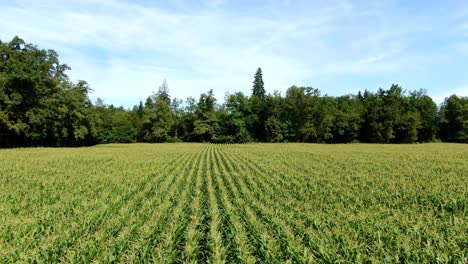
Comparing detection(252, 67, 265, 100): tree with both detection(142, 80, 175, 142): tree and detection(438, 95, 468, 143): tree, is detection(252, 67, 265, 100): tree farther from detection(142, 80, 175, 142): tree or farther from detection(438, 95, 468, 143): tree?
detection(438, 95, 468, 143): tree

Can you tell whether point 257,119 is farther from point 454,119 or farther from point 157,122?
point 454,119

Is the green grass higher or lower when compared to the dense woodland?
lower

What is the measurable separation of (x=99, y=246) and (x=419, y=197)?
42.7 feet

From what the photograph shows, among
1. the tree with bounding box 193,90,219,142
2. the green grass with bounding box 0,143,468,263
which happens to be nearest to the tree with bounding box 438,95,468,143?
the tree with bounding box 193,90,219,142

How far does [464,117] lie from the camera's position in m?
82.1

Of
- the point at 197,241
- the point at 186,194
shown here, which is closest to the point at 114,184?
the point at 186,194

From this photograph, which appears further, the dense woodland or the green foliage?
the dense woodland

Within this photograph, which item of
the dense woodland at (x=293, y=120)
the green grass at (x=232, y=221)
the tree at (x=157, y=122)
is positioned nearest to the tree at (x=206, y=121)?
the dense woodland at (x=293, y=120)

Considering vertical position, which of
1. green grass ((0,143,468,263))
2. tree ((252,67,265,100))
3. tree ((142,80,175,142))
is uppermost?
tree ((252,67,265,100))

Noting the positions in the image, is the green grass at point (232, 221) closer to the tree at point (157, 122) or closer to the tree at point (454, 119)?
the tree at point (157, 122)

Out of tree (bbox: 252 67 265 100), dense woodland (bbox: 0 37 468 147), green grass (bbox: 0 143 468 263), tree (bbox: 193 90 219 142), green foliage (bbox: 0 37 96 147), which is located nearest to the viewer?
green grass (bbox: 0 143 468 263)

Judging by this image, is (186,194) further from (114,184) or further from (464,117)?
(464,117)

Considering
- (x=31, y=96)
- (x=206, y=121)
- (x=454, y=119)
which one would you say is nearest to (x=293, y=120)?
(x=206, y=121)

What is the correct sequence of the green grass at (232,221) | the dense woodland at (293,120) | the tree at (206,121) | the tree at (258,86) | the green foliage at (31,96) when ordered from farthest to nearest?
1. the tree at (258,86)
2. the tree at (206,121)
3. the dense woodland at (293,120)
4. the green foliage at (31,96)
5. the green grass at (232,221)
